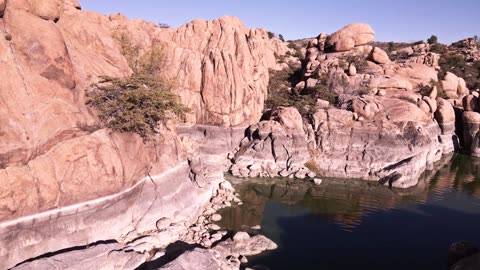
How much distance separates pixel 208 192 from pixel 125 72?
13.1 meters

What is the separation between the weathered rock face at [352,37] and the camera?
63719mm

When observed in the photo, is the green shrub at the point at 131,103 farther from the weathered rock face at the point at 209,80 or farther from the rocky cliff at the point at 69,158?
the weathered rock face at the point at 209,80

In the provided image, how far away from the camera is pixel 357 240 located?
2733cm

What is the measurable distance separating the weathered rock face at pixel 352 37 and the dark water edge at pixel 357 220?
95.8 feet

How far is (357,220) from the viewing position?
31438mm

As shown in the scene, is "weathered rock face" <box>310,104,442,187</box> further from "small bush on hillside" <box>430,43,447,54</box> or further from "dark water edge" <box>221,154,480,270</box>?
"small bush on hillside" <box>430,43,447,54</box>

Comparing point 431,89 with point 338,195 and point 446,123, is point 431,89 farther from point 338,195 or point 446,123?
point 338,195

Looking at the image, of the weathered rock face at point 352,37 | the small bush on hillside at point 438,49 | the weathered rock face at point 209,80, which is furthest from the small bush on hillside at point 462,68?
the weathered rock face at point 209,80

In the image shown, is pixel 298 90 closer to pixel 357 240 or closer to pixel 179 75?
pixel 179 75

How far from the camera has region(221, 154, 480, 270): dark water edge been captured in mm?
24547

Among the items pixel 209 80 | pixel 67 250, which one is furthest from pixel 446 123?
pixel 67 250

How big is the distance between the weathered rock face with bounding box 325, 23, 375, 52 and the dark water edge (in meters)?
29.2

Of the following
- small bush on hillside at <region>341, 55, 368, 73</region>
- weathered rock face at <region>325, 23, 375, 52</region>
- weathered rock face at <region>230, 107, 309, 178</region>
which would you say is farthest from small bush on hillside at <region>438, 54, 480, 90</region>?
weathered rock face at <region>230, 107, 309, 178</region>

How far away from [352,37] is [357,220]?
141 feet
